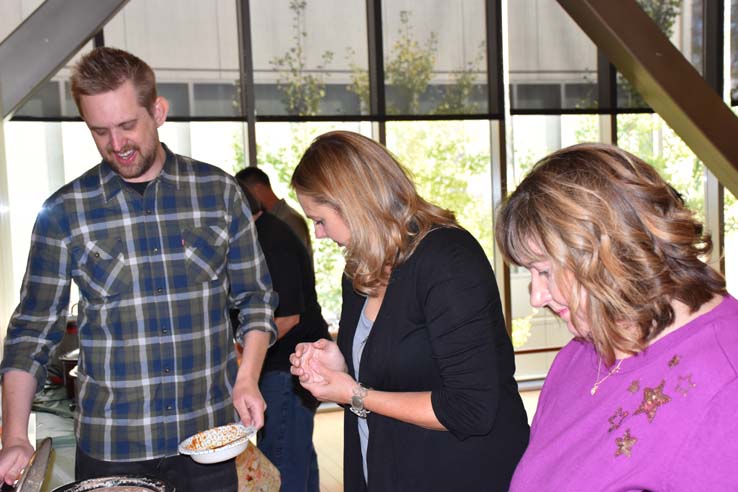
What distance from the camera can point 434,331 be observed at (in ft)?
5.11

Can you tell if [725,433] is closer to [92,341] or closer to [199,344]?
[199,344]

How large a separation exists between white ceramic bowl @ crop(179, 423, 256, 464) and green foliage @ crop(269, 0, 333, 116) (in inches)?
160

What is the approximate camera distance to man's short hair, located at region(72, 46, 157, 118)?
5.94 feet

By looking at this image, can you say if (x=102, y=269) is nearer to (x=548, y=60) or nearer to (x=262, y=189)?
(x=262, y=189)

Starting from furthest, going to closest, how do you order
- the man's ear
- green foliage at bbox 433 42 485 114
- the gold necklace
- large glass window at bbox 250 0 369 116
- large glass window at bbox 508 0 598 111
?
1. large glass window at bbox 508 0 598 111
2. green foliage at bbox 433 42 485 114
3. large glass window at bbox 250 0 369 116
4. the man's ear
5. the gold necklace

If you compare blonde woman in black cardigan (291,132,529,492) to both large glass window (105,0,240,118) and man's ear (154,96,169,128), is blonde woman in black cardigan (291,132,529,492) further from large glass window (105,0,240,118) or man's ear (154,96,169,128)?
large glass window (105,0,240,118)

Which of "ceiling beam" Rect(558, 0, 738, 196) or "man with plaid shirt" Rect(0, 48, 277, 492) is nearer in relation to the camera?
"man with plaid shirt" Rect(0, 48, 277, 492)

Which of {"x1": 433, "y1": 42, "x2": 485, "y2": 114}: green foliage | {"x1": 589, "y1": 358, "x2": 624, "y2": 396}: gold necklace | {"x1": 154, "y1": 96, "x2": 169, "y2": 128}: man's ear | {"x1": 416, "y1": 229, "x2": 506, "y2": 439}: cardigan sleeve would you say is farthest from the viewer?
{"x1": 433, "y1": 42, "x2": 485, "y2": 114}: green foliage

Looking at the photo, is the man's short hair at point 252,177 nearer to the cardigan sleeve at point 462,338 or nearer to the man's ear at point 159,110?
the man's ear at point 159,110

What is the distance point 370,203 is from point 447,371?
0.38 metres

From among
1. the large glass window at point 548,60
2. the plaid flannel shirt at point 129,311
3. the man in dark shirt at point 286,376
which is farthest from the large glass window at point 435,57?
the plaid flannel shirt at point 129,311

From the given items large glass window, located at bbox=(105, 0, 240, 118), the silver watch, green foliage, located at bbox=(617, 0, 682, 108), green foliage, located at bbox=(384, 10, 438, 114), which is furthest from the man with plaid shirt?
green foliage, located at bbox=(617, 0, 682, 108)

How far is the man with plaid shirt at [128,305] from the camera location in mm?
1827

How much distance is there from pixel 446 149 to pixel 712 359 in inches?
201
